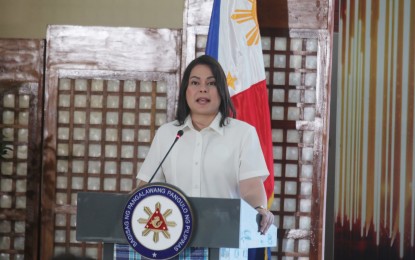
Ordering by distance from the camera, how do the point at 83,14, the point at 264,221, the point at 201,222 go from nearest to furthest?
the point at 201,222 < the point at 264,221 < the point at 83,14

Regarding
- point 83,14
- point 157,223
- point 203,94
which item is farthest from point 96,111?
point 157,223

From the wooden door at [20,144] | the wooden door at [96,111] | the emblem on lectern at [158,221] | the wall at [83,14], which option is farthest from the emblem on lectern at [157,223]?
the wall at [83,14]

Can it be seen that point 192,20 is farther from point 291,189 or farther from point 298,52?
point 291,189

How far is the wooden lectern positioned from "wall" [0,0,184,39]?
11.5 ft

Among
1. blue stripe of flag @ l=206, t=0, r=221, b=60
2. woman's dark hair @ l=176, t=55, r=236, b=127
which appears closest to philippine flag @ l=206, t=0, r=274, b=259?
blue stripe of flag @ l=206, t=0, r=221, b=60

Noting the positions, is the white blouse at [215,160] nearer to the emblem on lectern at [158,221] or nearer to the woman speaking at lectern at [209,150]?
the woman speaking at lectern at [209,150]

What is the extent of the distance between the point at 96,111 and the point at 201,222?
3189mm

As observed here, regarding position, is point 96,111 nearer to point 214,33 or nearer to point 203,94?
point 214,33

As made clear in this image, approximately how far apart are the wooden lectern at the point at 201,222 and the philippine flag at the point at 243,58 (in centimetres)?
222

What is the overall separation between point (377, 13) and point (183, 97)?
3590 mm

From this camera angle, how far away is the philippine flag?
4691mm

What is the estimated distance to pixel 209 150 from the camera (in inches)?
108

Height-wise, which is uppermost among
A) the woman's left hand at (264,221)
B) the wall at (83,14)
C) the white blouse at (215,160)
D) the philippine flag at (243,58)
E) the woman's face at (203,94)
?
the wall at (83,14)

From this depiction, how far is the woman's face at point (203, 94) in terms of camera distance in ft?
9.21
